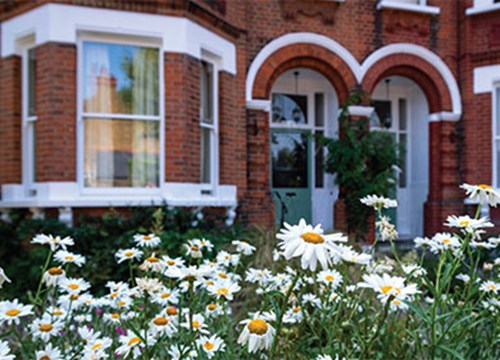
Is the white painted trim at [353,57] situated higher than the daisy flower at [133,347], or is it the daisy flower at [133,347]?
the white painted trim at [353,57]

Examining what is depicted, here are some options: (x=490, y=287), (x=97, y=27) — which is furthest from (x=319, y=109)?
(x=490, y=287)

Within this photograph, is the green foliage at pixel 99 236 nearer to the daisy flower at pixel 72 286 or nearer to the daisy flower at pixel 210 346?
the daisy flower at pixel 72 286

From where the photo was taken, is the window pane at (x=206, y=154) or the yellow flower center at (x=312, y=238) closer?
the yellow flower center at (x=312, y=238)

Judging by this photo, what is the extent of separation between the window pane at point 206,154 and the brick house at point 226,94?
0.06 ft

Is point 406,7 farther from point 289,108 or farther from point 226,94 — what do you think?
point 226,94

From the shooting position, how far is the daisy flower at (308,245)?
1095mm

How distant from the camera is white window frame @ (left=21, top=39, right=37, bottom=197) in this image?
638cm

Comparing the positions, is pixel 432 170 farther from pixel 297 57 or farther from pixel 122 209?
pixel 122 209

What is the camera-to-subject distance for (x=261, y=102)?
307 inches

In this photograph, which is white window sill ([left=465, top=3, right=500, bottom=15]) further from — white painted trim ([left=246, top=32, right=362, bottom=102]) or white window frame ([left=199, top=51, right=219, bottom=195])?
white window frame ([left=199, top=51, right=219, bottom=195])

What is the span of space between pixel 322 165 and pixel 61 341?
6421mm

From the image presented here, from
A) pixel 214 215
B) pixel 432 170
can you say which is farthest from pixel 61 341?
pixel 432 170

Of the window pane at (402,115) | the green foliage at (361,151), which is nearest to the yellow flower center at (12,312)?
the green foliage at (361,151)

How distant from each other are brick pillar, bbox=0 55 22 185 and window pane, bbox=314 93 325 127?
17.2 feet
